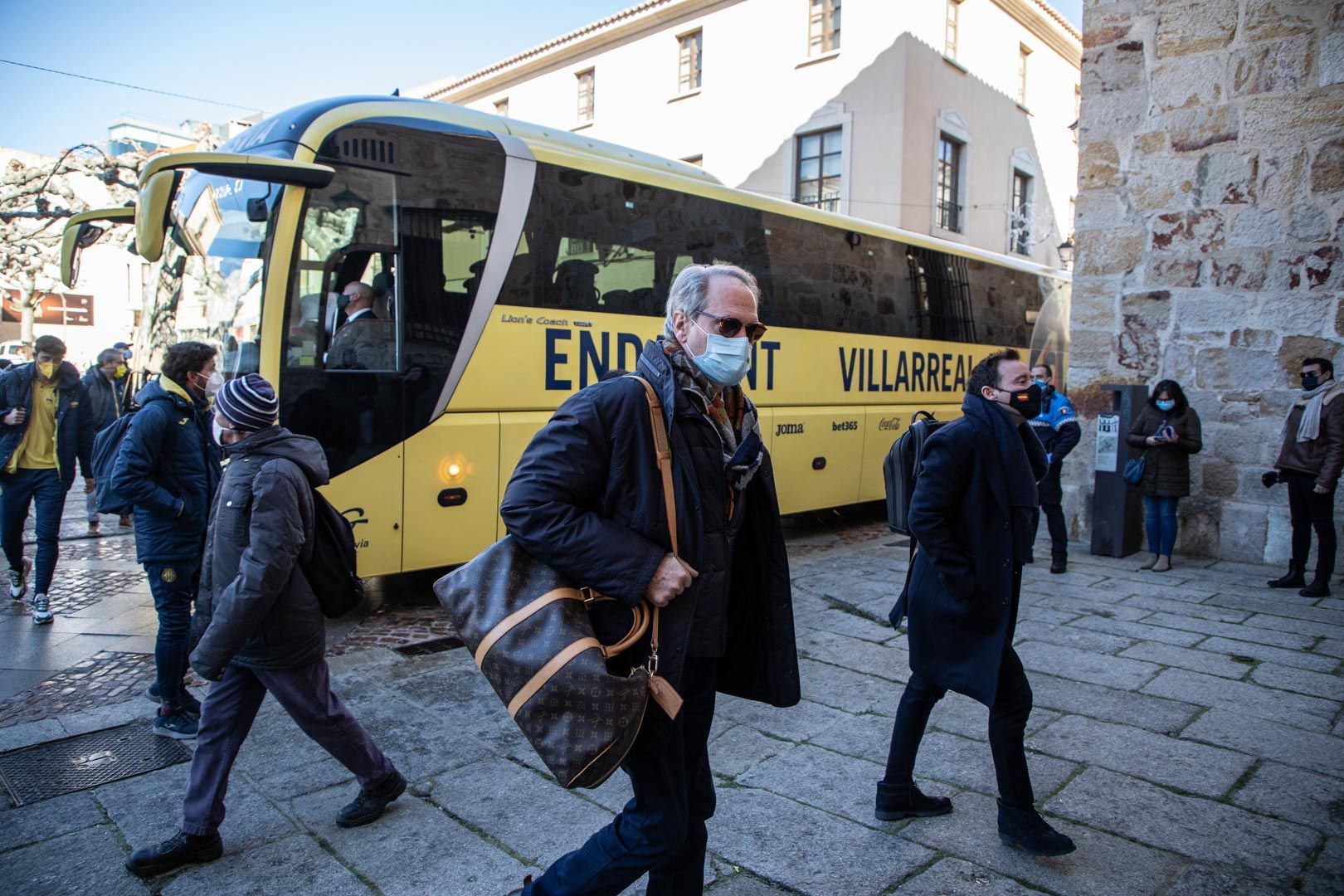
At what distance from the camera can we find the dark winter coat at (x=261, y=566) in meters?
2.79

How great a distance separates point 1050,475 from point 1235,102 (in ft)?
12.5

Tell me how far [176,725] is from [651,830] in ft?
9.45

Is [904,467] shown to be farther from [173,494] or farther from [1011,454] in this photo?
[173,494]

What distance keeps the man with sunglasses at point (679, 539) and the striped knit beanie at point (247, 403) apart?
4.66 feet

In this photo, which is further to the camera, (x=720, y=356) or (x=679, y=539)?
(x=720, y=356)

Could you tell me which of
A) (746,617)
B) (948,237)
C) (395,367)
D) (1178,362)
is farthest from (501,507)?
(948,237)

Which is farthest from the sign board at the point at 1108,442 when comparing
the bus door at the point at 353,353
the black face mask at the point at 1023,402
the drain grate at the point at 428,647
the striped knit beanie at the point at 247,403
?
the striped knit beanie at the point at 247,403

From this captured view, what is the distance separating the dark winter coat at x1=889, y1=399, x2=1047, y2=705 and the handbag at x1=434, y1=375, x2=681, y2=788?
1.36 m

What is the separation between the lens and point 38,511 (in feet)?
19.2

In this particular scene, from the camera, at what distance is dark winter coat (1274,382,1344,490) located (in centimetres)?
655

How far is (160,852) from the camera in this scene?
2.78 metres

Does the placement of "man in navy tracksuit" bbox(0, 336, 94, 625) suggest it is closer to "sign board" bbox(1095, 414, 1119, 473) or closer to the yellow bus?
the yellow bus

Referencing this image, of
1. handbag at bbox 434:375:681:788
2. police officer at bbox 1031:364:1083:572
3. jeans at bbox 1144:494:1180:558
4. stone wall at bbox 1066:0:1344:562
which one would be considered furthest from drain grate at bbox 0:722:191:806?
stone wall at bbox 1066:0:1344:562

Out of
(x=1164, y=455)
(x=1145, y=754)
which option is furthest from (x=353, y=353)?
(x=1164, y=455)
